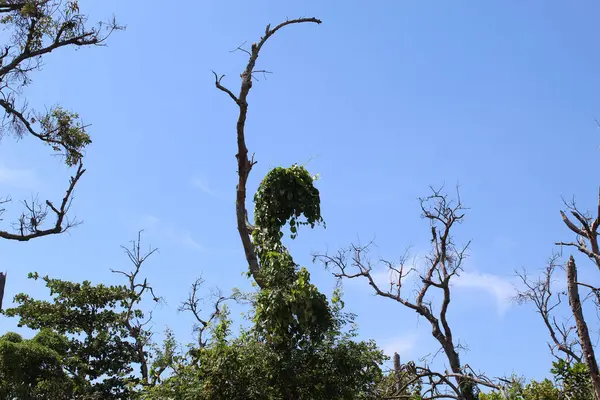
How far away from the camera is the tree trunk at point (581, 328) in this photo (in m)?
11.4

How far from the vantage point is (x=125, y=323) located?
66.2ft

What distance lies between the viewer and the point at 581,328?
11750 millimetres

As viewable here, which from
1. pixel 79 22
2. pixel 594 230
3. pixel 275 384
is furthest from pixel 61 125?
pixel 594 230

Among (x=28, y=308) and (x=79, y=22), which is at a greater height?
(x=79, y=22)

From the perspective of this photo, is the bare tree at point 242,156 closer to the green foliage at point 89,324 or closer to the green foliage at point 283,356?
the green foliage at point 283,356

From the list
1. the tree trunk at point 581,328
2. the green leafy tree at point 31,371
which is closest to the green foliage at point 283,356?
the tree trunk at point 581,328

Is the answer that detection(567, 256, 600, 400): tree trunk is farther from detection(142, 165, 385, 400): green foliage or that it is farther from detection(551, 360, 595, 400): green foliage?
detection(142, 165, 385, 400): green foliage

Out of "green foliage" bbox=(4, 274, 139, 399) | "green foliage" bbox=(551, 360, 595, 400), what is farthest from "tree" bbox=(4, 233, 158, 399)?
"green foliage" bbox=(551, 360, 595, 400)

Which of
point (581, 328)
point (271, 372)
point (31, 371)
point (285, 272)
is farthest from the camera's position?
point (31, 371)

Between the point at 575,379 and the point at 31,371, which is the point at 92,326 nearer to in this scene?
the point at 31,371

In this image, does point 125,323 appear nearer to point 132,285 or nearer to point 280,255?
point 132,285

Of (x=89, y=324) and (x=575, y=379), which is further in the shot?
(x=89, y=324)

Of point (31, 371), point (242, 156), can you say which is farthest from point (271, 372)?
point (31, 371)

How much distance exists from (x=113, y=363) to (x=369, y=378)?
11.0 m
